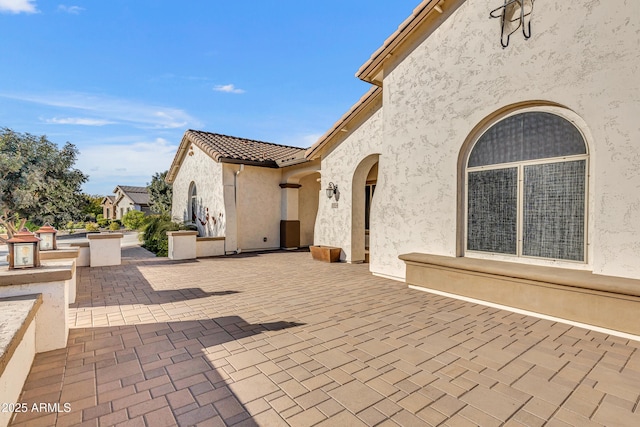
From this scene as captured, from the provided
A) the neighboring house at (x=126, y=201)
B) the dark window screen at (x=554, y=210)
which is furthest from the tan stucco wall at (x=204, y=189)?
the neighboring house at (x=126, y=201)

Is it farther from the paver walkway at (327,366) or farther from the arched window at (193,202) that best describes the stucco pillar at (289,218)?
the paver walkway at (327,366)

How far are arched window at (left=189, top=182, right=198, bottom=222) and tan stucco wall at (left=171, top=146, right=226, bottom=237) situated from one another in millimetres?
178

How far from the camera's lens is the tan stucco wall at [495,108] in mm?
4668

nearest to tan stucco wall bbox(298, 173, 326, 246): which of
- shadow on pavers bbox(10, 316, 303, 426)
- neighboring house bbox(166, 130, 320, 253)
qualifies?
neighboring house bbox(166, 130, 320, 253)

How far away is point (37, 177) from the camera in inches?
413

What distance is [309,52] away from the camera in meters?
16.3

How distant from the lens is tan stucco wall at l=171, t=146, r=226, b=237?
45.5 ft

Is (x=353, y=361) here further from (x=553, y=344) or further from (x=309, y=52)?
(x=309, y=52)

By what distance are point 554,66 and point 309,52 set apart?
1337 centimetres

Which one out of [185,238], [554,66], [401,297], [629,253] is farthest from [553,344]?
[185,238]

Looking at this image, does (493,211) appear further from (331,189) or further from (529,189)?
(331,189)

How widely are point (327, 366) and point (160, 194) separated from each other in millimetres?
23352

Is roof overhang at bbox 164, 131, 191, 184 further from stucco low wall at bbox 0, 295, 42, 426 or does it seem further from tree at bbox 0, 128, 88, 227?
stucco low wall at bbox 0, 295, 42, 426

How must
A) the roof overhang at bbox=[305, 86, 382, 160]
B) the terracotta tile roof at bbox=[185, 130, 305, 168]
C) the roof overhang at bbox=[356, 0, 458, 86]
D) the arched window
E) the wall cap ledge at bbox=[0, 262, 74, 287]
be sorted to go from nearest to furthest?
the wall cap ledge at bbox=[0, 262, 74, 287]
the roof overhang at bbox=[356, 0, 458, 86]
the roof overhang at bbox=[305, 86, 382, 160]
the terracotta tile roof at bbox=[185, 130, 305, 168]
the arched window
